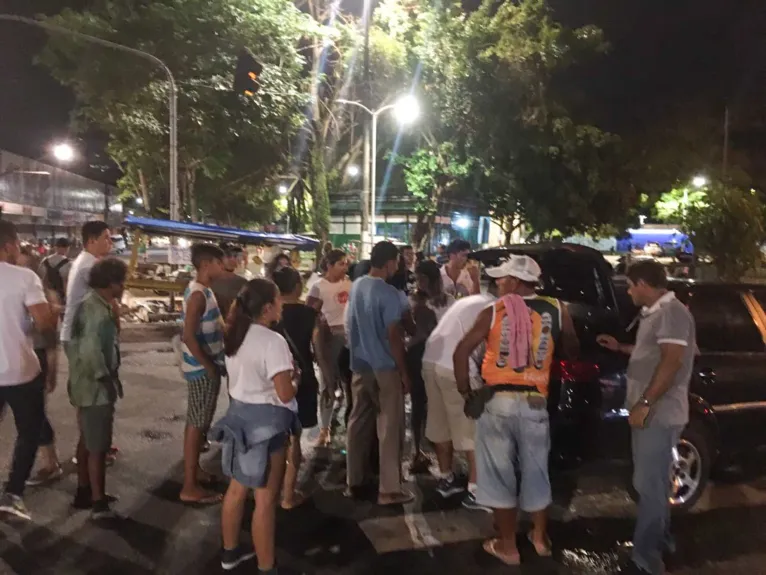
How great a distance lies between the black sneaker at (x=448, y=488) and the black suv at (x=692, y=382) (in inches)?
35.6

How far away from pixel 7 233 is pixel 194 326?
4.55 feet

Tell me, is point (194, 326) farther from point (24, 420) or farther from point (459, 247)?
point (459, 247)

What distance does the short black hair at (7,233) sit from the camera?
4484 millimetres

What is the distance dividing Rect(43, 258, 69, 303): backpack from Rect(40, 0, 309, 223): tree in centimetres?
1035

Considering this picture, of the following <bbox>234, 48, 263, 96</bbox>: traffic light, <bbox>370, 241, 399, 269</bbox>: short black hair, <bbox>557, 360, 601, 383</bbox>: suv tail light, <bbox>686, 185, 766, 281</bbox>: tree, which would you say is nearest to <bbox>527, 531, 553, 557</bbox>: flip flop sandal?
<bbox>557, 360, 601, 383</bbox>: suv tail light

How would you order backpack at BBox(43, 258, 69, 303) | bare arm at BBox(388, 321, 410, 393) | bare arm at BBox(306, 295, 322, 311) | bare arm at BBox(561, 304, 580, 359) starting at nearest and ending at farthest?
bare arm at BBox(561, 304, 580, 359) → bare arm at BBox(388, 321, 410, 393) → bare arm at BBox(306, 295, 322, 311) → backpack at BBox(43, 258, 69, 303)

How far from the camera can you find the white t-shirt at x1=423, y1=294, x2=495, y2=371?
188 inches

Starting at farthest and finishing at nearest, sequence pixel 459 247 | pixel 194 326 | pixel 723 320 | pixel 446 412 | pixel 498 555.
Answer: pixel 459 247
pixel 723 320
pixel 446 412
pixel 194 326
pixel 498 555

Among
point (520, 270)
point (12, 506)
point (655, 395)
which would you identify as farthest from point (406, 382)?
point (12, 506)

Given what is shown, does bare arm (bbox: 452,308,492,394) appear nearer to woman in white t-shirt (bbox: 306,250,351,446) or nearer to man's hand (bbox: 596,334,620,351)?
man's hand (bbox: 596,334,620,351)

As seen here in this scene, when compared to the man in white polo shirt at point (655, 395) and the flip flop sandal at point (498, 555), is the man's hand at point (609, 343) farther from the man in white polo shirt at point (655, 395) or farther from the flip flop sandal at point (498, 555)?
the flip flop sandal at point (498, 555)

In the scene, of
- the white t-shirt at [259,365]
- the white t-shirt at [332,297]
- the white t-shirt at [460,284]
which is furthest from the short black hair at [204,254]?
the white t-shirt at [460,284]

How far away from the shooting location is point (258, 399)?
3541 millimetres

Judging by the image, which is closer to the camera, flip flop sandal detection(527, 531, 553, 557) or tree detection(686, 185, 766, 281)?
flip flop sandal detection(527, 531, 553, 557)
